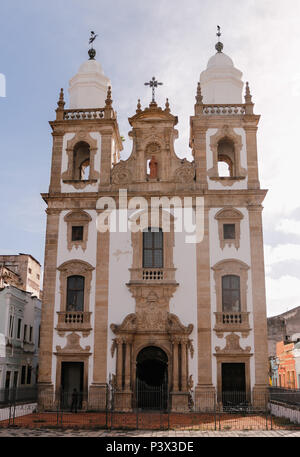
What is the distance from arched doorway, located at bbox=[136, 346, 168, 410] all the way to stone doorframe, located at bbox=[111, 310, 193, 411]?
0.38m

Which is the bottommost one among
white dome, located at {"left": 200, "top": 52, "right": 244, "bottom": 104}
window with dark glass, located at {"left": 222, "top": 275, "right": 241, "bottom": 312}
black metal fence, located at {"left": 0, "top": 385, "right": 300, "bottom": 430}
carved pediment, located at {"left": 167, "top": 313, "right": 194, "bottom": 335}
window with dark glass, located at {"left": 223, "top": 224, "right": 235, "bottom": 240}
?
black metal fence, located at {"left": 0, "top": 385, "right": 300, "bottom": 430}

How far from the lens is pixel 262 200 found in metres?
29.5

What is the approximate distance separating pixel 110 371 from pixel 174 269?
21.1ft

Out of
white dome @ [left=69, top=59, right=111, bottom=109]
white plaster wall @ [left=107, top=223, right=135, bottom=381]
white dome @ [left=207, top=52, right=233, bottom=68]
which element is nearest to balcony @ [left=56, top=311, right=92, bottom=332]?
white plaster wall @ [left=107, top=223, right=135, bottom=381]

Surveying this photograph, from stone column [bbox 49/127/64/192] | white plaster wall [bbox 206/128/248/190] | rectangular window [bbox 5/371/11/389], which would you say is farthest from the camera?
rectangular window [bbox 5/371/11/389]

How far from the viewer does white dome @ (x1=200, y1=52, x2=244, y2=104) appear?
32906 mm

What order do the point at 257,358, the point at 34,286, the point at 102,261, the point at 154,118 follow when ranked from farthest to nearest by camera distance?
the point at 34,286, the point at 154,118, the point at 102,261, the point at 257,358

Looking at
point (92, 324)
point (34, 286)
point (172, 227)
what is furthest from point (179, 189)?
point (34, 286)

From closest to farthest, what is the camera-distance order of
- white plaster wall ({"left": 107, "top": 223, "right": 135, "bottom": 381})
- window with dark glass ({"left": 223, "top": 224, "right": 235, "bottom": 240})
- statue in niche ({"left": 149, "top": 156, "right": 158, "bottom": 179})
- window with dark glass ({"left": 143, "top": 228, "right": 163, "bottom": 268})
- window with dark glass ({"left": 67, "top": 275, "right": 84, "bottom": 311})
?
white plaster wall ({"left": 107, "top": 223, "right": 135, "bottom": 381})
window with dark glass ({"left": 67, "top": 275, "right": 84, "bottom": 311})
window with dark glass ({"left": 143, "top": 228, "right": 163, "bottom": 268})
window with dark glass ({"left": 223, "top": 224, "right": 235, "bottom": 240})
statue in niche ({"left": 149, "top": 156, "right": 158, "bottom": 179})

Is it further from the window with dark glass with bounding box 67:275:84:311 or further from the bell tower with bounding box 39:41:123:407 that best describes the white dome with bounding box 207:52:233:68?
the window with dark glass with bounding box 67:275:84:311

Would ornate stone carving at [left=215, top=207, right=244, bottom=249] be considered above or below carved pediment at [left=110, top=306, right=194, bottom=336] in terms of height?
above

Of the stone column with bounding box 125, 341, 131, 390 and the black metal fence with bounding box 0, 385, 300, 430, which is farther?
the stone column with bounding box 125, 341, 131, 390

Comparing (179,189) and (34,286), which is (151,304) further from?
(34,286)

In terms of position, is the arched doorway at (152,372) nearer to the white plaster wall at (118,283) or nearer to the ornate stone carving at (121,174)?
the white plaster wall at (118,283)
